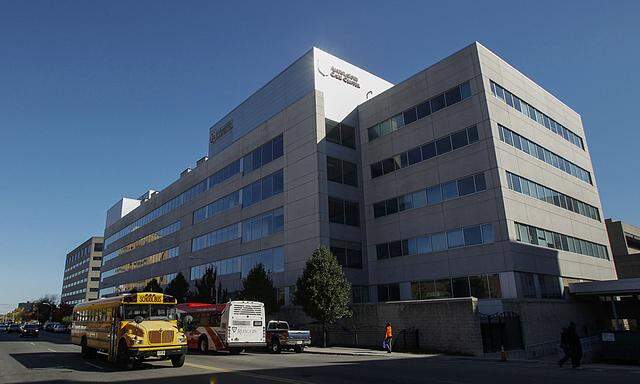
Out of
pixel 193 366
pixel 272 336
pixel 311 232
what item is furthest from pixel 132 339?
pixel 311 232

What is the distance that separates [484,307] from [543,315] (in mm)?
7548

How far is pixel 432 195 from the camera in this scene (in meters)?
34.9

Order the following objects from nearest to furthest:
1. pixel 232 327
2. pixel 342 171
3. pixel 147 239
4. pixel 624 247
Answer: pixel 232 327 → pixel 342 171 → pixel 624 247 → pixel 147 239

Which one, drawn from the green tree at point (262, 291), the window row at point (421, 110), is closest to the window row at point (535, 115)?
the window row at point (421, 110)

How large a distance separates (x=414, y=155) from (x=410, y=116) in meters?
3.65

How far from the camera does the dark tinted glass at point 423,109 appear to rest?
36438 millimetres

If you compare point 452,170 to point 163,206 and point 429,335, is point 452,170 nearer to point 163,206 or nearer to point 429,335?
point 429,335

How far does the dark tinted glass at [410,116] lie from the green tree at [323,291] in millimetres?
14240

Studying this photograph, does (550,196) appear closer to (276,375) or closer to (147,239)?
(276,375)

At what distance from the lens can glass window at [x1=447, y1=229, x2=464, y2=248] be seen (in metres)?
32.2

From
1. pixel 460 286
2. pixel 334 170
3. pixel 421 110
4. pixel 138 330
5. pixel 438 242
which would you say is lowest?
pixel 138 330

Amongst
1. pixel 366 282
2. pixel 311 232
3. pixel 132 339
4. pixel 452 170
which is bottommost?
pixel 132 339

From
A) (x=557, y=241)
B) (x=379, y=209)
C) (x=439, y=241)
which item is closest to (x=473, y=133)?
(x=439, y=241)

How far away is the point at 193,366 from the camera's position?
56.9ft
